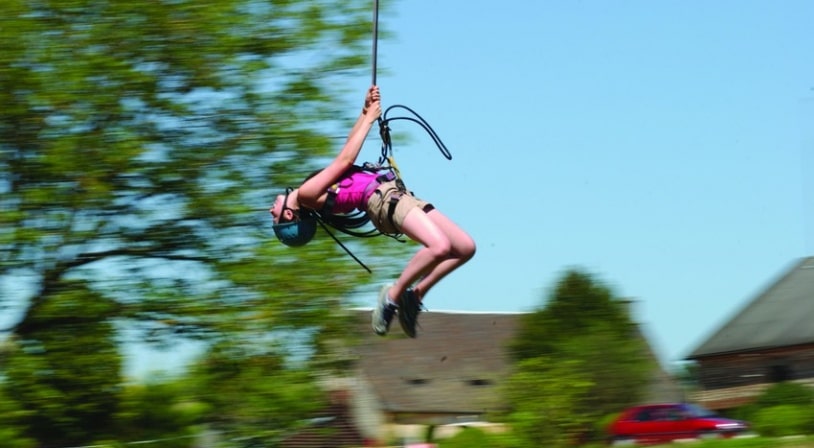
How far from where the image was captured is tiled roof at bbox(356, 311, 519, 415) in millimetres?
41812

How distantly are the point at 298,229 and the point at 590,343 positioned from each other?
24.8 m

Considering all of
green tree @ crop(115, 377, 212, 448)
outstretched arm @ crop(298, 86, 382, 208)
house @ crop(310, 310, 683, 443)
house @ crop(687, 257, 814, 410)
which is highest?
outstretched arm @ crop(298, 86, 382, 208)

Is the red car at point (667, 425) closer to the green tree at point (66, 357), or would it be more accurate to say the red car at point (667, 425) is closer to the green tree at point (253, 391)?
the green tree at point (253, 391)

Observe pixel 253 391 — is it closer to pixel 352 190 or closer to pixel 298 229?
pixel 298 229

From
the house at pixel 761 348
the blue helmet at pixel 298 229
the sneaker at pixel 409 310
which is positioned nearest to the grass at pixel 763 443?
the sneaker at pixel 409 310

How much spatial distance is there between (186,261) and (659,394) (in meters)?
28.5

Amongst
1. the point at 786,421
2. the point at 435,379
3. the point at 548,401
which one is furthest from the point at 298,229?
the point at 435,379

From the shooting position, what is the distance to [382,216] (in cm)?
589

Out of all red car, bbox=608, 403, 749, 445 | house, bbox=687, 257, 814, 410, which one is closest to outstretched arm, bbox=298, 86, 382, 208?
red car, bbox=608, 403, 749, 445

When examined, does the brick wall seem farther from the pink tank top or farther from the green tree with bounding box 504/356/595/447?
the pink tank top

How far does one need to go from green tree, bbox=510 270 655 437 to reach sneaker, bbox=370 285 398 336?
69.7 ft

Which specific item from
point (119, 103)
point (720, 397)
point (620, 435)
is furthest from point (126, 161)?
point (720, 397)

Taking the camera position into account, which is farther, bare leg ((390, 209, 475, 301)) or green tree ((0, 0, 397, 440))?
green tree ((0, 0, 397, 440))

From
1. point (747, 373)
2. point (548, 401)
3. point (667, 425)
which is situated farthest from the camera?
point (747, 373)
